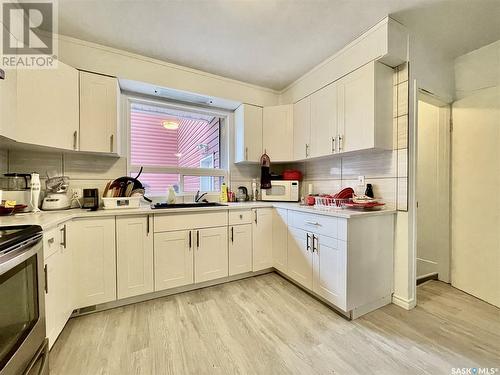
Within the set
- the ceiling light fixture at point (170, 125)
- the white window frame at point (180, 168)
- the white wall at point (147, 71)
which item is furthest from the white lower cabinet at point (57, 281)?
the ceiling light fixture at point (170, 125)

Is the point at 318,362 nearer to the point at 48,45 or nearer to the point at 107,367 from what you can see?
the point at 107,367

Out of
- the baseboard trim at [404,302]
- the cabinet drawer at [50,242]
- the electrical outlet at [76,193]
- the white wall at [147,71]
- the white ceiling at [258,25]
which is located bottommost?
the baseboard trim at [404,302]

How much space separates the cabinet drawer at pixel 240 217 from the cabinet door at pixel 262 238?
70 millimetres

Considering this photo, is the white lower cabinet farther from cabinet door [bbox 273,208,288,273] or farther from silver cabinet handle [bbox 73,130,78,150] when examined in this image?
cabinet door [bbox 273,208,288,273]

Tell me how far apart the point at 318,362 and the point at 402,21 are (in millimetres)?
2684

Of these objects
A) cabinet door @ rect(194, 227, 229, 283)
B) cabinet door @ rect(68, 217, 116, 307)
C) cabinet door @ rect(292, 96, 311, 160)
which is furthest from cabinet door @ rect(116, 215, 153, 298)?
cabinet door @ rect(292, 96, 311, 160)

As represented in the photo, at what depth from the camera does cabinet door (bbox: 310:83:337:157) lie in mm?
2201

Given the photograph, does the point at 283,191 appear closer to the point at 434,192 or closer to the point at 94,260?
the point at 434,192

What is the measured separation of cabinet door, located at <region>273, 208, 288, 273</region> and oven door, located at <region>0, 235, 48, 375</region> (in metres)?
1.95

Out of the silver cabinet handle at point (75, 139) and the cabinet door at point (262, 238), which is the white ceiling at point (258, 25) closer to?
the silver cabinet handle at point (75, 139)

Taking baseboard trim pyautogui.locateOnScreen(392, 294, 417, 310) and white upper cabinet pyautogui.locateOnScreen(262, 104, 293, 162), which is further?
white upper cabinet pyautogui.locateOnScreen(262, 104, 293, 162)

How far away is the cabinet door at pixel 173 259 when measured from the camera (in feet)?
6.49

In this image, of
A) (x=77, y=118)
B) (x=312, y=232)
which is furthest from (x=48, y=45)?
(x=312, y=232)

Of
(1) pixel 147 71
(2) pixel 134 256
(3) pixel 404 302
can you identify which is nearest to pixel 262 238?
(2) pixel 134 256
